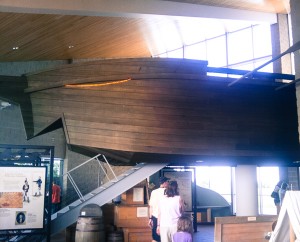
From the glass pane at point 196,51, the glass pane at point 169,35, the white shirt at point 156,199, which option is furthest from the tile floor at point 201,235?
the glass pane at point 196,51

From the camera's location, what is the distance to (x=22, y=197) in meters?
5.17

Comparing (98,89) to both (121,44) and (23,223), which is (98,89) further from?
(121,44)

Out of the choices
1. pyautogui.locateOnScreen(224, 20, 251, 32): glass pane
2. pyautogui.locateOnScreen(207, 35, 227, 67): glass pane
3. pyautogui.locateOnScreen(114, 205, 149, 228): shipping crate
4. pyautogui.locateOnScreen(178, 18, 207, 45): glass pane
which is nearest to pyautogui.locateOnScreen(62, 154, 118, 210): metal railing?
pyautogui.locateOnScreen(114, 205, 149, 228): shipping crate

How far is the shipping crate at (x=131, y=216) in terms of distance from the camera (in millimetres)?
6883

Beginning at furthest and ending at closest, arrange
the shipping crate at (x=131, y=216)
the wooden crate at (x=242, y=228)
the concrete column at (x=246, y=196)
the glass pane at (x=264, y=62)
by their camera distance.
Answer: the glass pane at (x=264, y=62) < the concrete column at (x=246, y=196) < the shipping crate at (x=131, y=216) < the wooden crate at (x=242, y=228)

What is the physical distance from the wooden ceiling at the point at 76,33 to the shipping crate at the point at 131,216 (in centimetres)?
412

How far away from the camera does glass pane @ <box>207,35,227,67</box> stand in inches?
501

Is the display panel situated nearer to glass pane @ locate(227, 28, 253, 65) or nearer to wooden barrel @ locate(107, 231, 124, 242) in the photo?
wooden barrel @ locate(107, 231, 124, 242)

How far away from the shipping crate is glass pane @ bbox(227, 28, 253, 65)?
698cm

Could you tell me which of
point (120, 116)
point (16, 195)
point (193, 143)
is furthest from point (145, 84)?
point (16, 195)

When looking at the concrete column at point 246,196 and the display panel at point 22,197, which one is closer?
the display panel at point 22,197

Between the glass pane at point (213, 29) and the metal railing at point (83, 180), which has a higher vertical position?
the glass pane at point (213, 29)

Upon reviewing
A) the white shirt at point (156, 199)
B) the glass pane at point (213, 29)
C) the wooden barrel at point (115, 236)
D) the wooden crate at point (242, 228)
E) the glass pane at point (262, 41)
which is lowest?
the wooden barrel at point (115, 236)

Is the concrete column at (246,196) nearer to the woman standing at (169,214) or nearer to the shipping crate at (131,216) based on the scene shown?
the shipping crate at (131,216)
